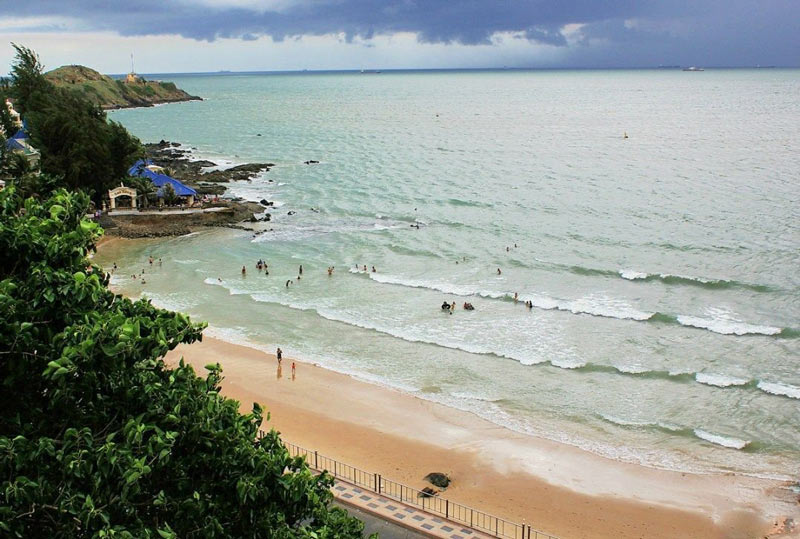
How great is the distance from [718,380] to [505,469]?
485 inches

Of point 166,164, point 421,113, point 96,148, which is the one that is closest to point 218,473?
point 96,148

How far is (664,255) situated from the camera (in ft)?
167

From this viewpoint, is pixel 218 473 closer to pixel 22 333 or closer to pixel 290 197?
pixel 22 333

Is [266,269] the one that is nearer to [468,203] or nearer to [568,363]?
[568,363]

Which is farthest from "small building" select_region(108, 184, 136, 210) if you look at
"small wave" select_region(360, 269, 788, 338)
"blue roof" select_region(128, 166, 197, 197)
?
"small wave" select_region(360, 269, 788, 338)

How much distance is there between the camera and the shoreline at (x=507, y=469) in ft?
73.3

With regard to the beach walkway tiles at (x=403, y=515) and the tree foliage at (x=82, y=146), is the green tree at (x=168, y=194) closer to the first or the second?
the tree foliage at (x=82, y=146)

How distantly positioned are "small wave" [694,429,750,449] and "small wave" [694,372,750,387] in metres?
4.44

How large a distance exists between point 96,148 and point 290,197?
871 inches

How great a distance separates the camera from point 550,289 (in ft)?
146

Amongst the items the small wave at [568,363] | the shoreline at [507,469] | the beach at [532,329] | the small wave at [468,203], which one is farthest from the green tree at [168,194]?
the small wave at [568,363]

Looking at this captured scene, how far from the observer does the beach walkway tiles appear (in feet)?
60.0

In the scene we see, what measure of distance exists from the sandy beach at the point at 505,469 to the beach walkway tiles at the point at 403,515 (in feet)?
13.0

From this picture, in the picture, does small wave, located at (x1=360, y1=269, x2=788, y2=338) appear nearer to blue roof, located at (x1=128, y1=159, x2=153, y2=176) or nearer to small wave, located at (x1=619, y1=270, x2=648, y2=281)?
small wave, located at (x1=619, y1=270, x2=648, y2=281)
